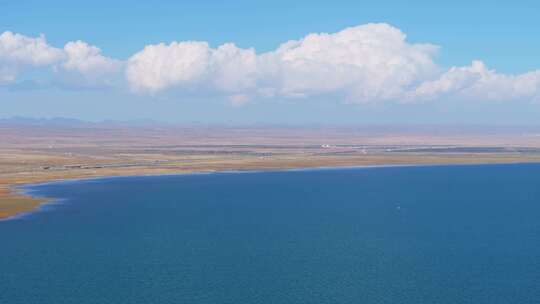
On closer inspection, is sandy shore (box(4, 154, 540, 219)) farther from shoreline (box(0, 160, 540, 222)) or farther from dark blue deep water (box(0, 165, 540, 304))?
dark blue deep water (box(0, 165, 540, 304))

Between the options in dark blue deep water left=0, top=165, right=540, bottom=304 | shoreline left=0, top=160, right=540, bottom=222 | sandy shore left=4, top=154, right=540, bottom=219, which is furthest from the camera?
sandy shore left=4, top=154, right=540, bottom=219

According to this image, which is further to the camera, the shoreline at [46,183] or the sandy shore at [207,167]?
the sandy shore at [207,167]

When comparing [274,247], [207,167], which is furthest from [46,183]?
[274,247]

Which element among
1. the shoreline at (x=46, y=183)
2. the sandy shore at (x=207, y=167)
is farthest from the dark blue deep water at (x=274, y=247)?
the sandy shore at (x=207, y=167)

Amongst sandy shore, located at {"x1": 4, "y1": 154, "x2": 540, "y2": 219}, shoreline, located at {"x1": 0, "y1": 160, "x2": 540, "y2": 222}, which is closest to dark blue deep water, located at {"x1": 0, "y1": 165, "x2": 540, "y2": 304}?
shoreline, located at {"x1": 0, "y1": 160, "x2": 540, "y2": 222}

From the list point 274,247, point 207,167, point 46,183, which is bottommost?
point 274,247

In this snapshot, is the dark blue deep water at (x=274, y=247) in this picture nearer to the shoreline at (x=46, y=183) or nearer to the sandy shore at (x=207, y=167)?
the shoreline at (x=46, y=183)

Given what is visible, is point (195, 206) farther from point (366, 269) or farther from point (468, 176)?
point (468, 176)

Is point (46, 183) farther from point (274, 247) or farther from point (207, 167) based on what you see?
point (274, 247)

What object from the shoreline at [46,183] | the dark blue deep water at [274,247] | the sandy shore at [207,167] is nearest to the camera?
the dark blue deep water at [274,247]
